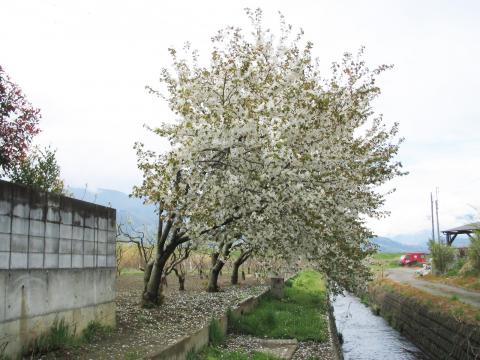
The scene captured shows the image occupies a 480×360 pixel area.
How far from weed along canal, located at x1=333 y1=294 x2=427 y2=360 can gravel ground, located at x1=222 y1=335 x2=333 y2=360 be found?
6.71 metres

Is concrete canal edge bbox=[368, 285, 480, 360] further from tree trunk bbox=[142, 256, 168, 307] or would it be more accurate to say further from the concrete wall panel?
the concrete wall panel

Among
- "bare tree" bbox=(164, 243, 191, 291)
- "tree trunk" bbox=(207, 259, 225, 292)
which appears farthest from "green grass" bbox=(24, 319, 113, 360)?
"tree trunk" bbox=(207, 259, 225, 292)

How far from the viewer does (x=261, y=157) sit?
13328mm

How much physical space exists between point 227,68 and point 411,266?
63533mm

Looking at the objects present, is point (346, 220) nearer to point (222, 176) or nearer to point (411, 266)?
point (222, 176)

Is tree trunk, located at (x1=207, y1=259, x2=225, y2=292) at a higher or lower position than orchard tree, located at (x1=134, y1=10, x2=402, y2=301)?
lower

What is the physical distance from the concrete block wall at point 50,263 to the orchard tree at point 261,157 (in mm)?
2736

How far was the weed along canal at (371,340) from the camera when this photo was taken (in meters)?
23.6

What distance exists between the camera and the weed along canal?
23605 mm

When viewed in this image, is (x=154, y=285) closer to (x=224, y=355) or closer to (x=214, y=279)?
(x=224, y=355)

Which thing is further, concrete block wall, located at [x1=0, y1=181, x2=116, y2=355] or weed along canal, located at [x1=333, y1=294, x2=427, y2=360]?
weed along canal, located at [x1=333, y1=294, x2=427, y2=360]

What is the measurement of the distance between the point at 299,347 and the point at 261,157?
669 cm

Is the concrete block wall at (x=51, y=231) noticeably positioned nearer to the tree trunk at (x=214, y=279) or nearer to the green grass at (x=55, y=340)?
the green grass at (x=55, y=340)

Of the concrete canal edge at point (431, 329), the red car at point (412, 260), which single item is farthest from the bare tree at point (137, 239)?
the red car at point (412, 260)
